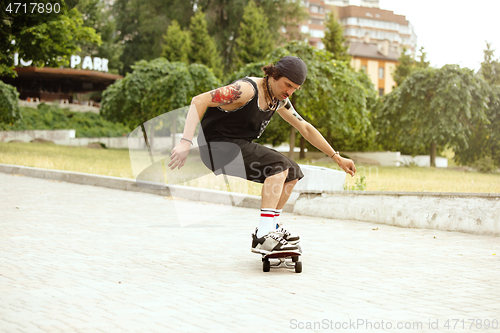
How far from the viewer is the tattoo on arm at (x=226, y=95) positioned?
3852 millimetres

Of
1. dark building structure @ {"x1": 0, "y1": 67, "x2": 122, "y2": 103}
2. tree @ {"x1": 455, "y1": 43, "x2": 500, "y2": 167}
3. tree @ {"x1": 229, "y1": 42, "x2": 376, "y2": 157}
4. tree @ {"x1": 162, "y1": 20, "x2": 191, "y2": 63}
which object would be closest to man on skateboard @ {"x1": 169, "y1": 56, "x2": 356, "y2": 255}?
tree @ {"x1": 229, "y1": 42, "x2": 376, "y2": 157}

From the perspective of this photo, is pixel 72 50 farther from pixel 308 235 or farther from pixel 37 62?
pixel 308 235

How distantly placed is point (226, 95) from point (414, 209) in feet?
11.8

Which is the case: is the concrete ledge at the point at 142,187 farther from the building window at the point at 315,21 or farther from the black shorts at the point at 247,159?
the building window at the point at 315,21

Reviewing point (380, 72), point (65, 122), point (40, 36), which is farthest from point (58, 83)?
point (380, 72)

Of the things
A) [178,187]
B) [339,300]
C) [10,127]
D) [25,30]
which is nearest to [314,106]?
[25,30]

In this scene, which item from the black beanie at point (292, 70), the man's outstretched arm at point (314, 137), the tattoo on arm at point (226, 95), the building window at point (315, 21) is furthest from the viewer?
the building window at point (315, 21)

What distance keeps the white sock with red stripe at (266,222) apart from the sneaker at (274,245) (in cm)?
4

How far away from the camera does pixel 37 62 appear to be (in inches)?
807

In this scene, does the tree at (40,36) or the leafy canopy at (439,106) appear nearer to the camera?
the tree at (40,36)

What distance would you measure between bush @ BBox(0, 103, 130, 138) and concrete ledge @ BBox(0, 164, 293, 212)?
25.5 m

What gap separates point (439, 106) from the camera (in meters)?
25.6

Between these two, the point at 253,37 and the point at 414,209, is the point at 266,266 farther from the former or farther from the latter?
the point at 253,37

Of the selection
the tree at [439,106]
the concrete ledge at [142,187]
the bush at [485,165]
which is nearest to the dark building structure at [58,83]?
the tree at [439,106]
